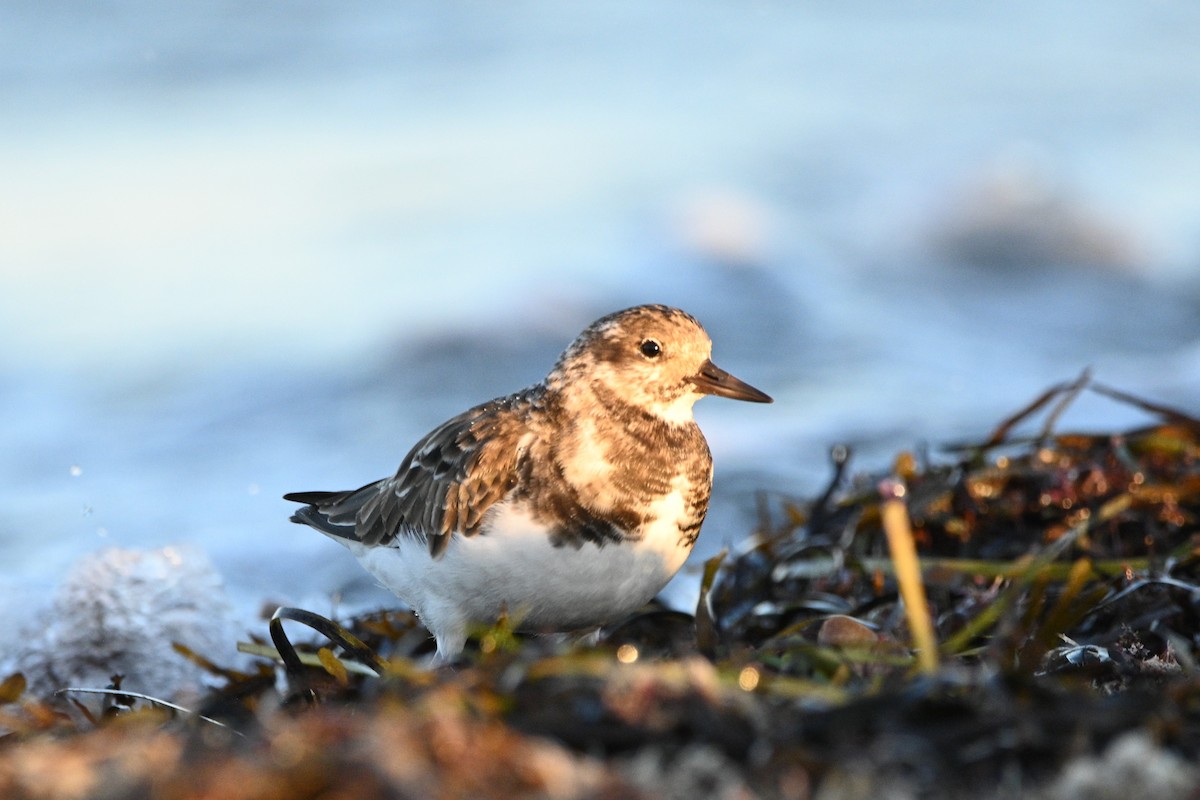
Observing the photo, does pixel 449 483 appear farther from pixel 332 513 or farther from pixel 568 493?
pixel 332 513

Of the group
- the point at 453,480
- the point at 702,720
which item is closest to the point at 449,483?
the point at 453,480

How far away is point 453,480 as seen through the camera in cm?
261

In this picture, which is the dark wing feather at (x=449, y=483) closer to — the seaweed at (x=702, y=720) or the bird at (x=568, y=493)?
the bird at (x=568, y=493)

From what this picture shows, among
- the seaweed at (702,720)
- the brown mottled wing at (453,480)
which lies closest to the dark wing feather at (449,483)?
the brown mottled wing at (453,480)

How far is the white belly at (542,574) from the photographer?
2.44 meters

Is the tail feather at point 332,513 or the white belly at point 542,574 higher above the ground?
the white belly at point 542,574

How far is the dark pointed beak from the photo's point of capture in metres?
2.77

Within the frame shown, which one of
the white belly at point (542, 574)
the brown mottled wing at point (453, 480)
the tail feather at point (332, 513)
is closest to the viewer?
the white belly at point (542, 574)

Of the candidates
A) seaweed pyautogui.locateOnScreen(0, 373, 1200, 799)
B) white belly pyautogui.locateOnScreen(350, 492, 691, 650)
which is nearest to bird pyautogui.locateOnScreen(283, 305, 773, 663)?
white belly pyautogui.locateOnScreen(350, 492, 691, 650)

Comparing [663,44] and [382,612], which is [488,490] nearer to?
[382,612]

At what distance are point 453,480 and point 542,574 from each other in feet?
1.00

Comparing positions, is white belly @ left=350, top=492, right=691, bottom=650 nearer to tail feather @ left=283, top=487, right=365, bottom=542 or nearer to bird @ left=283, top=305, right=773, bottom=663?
bird @ left=283, top=305, right=773, bottom=663

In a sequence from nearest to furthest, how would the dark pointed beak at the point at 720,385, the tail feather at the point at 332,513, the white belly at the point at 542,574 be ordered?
the white belly at the point at 542,574 → the dark pointed beak at the point at 720,385 → the tail feather at the point at 332,513

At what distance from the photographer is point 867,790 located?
1.32m
